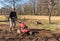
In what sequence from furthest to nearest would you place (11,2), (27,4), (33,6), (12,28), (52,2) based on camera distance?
(33,6) → (27,4) → (11,2) → (52,2) → (12,28)

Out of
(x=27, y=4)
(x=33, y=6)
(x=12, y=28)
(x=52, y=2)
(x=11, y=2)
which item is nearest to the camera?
(x=12, y=28)

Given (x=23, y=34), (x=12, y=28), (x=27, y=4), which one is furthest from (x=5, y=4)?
(x=27, y=4)

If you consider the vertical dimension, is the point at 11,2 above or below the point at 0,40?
above

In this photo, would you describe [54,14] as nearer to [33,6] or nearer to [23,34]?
[33,6]

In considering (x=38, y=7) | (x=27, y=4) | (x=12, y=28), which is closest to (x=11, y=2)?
(x=12, y=28)

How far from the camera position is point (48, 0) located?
26.0 meters

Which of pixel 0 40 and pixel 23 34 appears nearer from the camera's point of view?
pixel 0 40

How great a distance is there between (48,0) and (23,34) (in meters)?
15.0

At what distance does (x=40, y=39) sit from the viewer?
34.0ft

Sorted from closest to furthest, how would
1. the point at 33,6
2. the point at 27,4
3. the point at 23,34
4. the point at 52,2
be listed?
the point at 23,34 < the point at 52,2 < the point at 27,4 < the point at 33,6

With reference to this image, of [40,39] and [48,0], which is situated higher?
[48,0]

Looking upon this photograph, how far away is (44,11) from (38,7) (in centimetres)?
316

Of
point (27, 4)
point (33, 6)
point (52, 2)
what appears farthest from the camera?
point (33, 6)

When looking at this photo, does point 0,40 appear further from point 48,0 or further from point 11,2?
point 11,2
